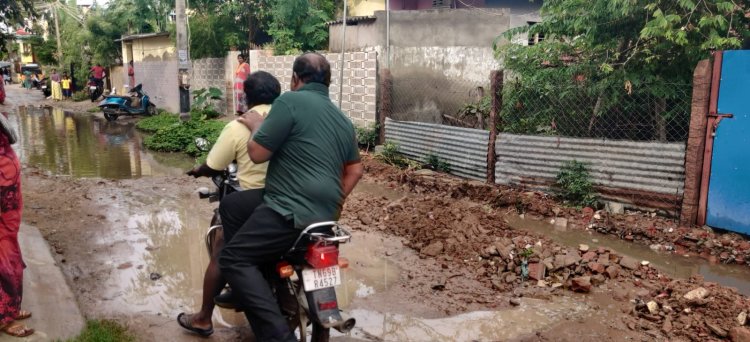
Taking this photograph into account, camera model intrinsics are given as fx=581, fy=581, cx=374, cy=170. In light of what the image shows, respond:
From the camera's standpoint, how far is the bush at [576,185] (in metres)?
6.95

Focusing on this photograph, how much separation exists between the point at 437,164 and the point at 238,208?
610cm

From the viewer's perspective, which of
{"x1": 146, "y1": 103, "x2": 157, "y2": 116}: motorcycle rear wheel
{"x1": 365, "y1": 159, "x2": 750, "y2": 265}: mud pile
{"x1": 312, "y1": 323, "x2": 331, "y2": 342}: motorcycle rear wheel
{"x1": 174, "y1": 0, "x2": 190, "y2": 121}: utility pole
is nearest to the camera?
{"x1": 312, "y1": 323, "x2": 331, "y2": 342}: motorcycle rear wheel

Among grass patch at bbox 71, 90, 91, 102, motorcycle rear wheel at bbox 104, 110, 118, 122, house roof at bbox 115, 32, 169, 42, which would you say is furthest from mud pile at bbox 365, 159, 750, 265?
grass patch at bbox 71, 90, 91, 102

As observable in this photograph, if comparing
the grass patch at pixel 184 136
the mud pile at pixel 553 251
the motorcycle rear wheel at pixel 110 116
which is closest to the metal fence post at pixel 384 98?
the mud pile at pixel 553 251

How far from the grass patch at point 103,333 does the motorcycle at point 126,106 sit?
1662 centimetres

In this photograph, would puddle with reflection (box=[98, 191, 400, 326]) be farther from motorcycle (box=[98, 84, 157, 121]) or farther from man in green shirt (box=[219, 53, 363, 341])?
motorcycle (box=[98, 84, 157, 121])

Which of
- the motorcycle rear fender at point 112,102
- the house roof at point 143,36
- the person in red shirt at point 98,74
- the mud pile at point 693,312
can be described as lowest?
the mud pile at point 693,312

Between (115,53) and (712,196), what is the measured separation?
27686mm

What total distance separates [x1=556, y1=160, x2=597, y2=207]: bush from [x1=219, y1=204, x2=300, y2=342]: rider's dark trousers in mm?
4827

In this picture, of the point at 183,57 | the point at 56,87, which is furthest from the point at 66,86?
the point at 183,57

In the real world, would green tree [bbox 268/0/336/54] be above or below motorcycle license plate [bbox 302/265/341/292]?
above

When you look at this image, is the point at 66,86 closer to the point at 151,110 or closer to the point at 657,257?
the point at 151,110

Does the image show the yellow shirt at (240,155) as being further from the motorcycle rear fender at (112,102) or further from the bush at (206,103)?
the motorcycle rear fender at (112,102)

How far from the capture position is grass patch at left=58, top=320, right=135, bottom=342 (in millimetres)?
3613
